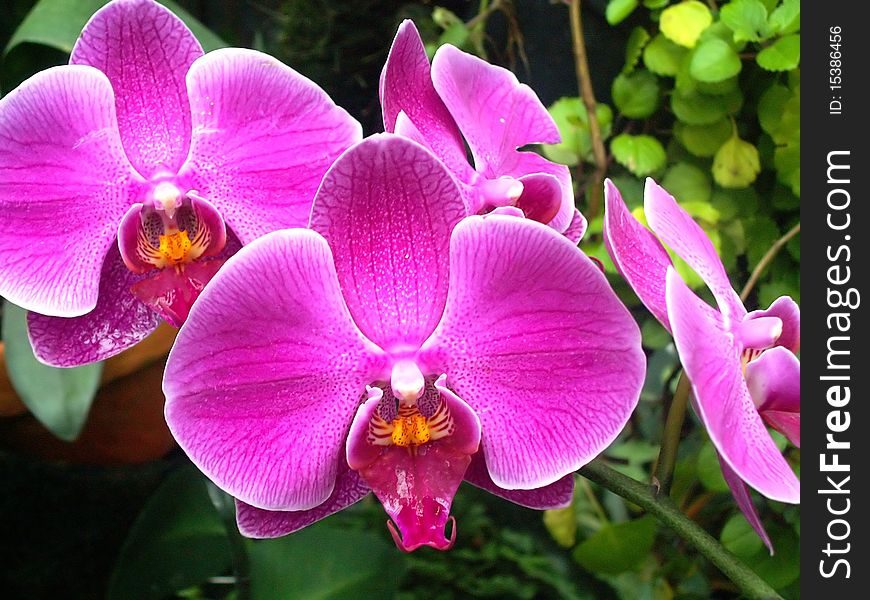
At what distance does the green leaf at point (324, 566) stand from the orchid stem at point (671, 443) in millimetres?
369

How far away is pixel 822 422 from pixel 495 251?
204mm

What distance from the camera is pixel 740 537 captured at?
0.75 m

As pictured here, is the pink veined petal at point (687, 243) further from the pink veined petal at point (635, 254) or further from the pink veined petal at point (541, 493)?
the pink veined petal at point (541, 493)

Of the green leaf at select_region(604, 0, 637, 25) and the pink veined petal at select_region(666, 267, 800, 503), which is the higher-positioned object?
the green leaf at select_region(604, 0, 637, 25)

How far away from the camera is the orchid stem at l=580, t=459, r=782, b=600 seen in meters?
0.33

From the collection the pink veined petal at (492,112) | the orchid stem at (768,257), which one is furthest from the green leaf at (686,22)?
the pink veined petal at (492,112)

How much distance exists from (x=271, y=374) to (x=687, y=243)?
0.73ft

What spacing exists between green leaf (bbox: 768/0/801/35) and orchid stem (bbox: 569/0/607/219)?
0.70 feet

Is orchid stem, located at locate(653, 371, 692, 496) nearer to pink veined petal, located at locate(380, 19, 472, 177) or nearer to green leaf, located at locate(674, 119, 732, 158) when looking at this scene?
pink veined petal, located at locate(380, 19, 472, 177)

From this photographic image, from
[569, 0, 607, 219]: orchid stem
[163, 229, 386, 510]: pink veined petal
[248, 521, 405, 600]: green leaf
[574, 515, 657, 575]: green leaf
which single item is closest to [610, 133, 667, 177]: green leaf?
[569, 0, 607, 219]: orchid stem

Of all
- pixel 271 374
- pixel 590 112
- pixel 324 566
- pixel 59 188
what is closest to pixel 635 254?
pixel 271 374

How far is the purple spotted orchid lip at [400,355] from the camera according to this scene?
0.30 meters

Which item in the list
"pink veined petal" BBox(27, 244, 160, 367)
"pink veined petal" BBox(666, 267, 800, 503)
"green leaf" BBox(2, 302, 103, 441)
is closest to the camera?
"pink veined petal" BBox(666, 267, 800, 503)

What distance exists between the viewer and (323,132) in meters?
0.36
